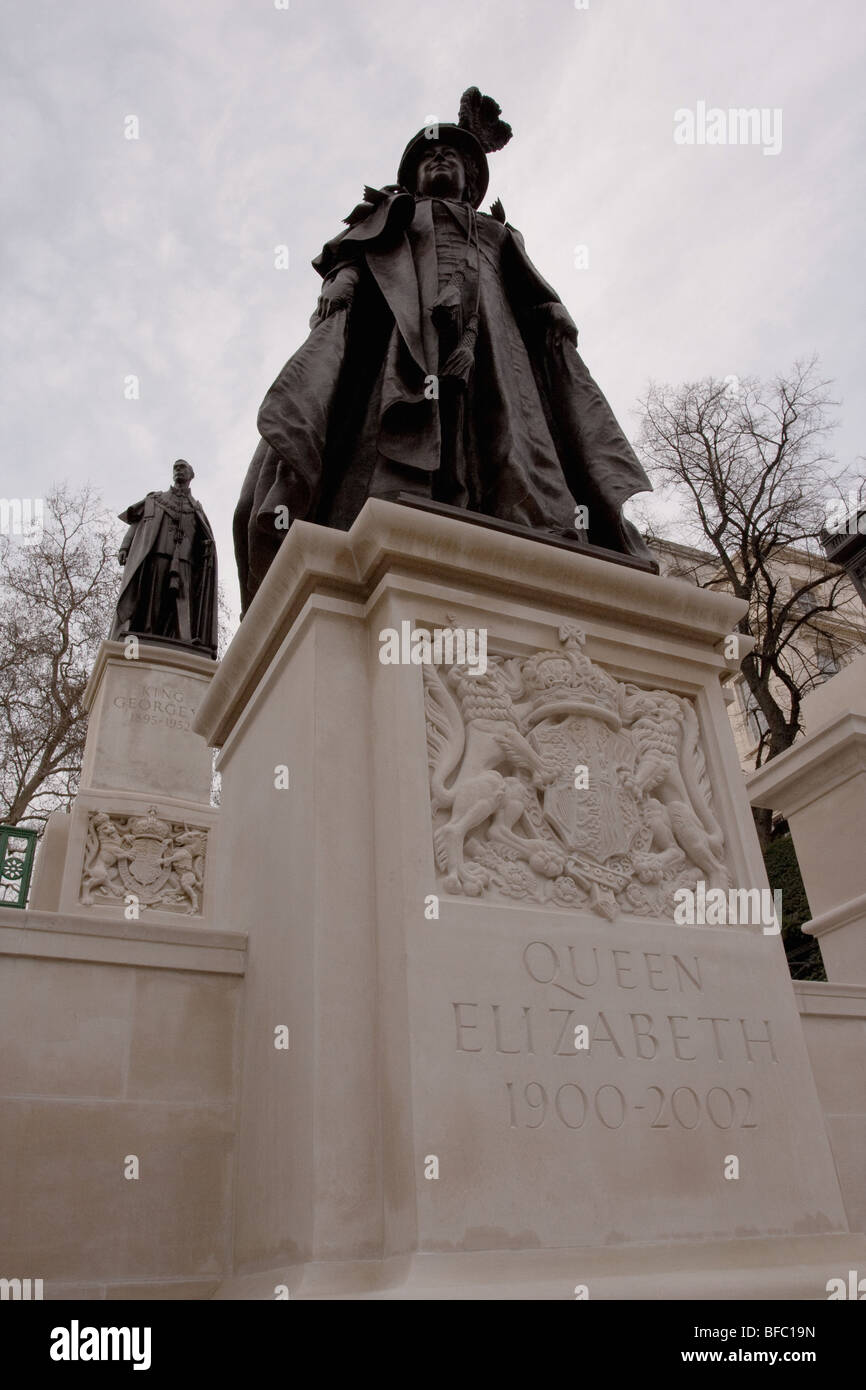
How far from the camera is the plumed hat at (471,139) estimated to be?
20.6 ft

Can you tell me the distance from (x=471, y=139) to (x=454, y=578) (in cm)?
354

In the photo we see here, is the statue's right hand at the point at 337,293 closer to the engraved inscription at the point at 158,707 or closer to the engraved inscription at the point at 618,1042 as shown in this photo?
the engraved inscription at the point at 618,1042

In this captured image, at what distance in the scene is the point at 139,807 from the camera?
404 inches

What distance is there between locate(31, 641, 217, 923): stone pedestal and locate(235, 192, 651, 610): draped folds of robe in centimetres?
512

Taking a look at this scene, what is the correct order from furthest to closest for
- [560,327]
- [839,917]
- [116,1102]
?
[839,917] < [560,327] < [116,1102]

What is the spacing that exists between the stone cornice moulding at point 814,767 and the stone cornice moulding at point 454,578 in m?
2.08

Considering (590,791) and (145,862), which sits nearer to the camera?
(590,791)

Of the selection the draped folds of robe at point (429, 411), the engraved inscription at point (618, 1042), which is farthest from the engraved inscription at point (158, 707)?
the engraved inscription at point (618, 1042)

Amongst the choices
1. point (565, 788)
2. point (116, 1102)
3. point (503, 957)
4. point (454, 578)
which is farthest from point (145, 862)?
point (503, 957)

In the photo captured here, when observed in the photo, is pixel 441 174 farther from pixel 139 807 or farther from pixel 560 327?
pixel 139 807

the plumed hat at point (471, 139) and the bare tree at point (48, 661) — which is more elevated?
the bare tree at point (48, 661)

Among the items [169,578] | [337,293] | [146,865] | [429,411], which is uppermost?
[169,578]

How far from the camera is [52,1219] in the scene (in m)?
3.36
